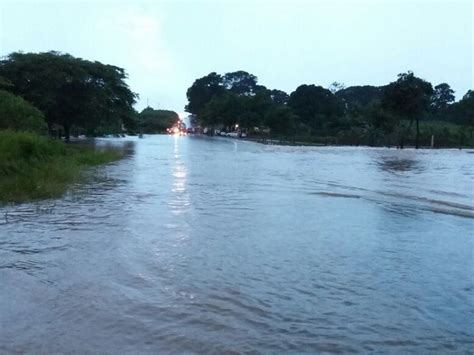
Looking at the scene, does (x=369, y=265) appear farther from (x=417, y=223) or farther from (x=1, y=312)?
(x=1, y=312)

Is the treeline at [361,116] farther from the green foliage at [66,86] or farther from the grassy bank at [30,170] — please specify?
the grassy bank at [30,170]

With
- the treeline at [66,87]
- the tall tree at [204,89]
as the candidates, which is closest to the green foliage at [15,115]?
the treeline at [66,87]

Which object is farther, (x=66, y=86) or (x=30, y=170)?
(x=66, y=86)

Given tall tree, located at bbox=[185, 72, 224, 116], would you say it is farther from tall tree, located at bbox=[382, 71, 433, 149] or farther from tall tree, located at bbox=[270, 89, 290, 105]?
tall tree, located at bbox=[382, 71, 433, 149]

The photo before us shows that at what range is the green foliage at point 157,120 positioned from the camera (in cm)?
14475

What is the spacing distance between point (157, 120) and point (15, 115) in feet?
417

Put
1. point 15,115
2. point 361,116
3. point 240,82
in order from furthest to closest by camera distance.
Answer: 1. point 240,82
2. point 361,116
3. point 15,115

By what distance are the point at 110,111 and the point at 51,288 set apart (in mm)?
37857

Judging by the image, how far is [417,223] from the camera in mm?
10180

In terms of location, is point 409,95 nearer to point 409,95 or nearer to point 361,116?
point 409,95

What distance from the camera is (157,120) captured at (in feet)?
488

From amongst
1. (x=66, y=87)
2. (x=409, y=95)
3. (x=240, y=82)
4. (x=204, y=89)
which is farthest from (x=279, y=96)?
(x=66, y=87)

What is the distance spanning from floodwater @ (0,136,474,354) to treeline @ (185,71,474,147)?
40.8 meters

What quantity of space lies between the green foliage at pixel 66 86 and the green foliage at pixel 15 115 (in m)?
11.2
